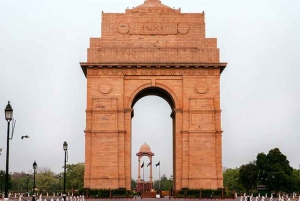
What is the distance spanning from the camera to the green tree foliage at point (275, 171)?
241 feet

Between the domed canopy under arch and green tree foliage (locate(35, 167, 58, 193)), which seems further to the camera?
green tree foliage (locate(35, 167, 58, 193))

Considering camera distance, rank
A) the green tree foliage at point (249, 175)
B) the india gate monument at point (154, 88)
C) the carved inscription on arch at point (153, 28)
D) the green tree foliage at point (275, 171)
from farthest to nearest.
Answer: the green tree foliage at point (249, 175), the green tree foliage at point (275, 171), the carved inscription on arch at point (153, 28), the india gate monument at point (154, 88)

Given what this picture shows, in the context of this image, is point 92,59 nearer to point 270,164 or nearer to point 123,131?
point 123,131

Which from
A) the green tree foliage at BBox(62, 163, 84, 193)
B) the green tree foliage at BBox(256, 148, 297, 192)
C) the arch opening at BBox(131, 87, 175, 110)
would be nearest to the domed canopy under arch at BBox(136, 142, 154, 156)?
the green tree foliage at BBox(62, 163, 84, 193)

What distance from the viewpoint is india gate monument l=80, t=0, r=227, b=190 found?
5038cm

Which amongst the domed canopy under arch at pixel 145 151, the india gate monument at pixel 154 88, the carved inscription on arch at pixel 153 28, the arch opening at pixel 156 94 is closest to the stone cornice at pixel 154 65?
the india gate monument at pixel 154 88

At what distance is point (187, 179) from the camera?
165 ft

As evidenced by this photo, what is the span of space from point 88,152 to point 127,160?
3629 millimetres

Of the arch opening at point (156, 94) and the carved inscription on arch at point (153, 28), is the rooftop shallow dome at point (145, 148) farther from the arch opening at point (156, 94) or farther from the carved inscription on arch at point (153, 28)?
Result: the carved inscription on arch at point (153, 28)

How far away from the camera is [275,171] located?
75.0 metres

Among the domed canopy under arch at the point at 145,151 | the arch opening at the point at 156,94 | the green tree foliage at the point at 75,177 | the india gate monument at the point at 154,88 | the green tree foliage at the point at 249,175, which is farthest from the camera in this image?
the green tree foliage at the point at 75,177

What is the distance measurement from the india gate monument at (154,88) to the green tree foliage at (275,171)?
25.8 metres

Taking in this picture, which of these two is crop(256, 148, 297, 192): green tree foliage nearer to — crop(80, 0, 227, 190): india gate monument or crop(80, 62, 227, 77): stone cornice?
crop(80, 0, 227, 190): india gate monument

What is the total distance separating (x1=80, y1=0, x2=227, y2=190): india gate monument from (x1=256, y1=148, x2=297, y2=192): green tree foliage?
25.8 m
